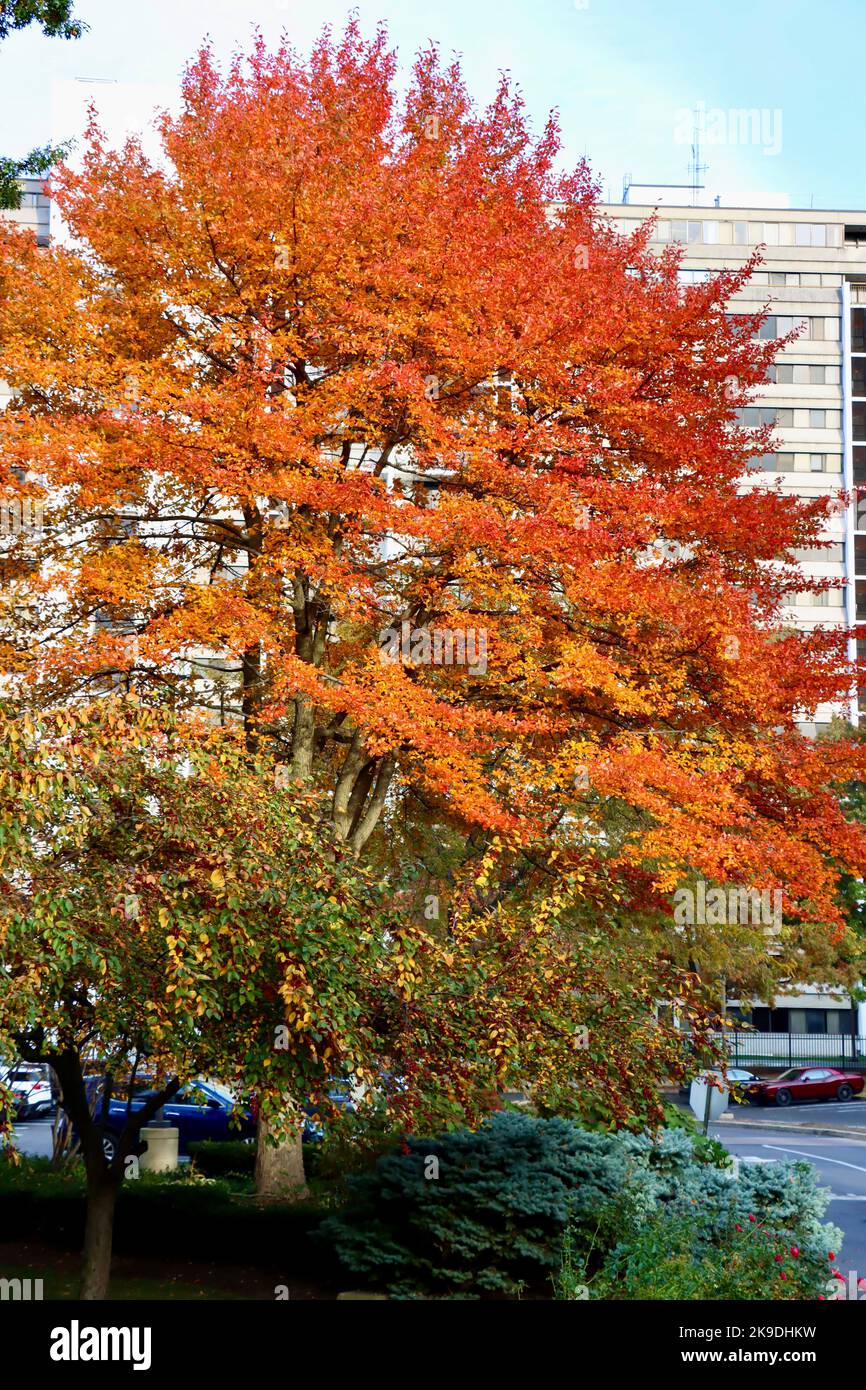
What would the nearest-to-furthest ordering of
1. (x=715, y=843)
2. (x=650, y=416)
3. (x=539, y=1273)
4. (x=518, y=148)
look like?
(x=539, y=1273) → (x=715, y=843) → (x=650, y=416) → (x=518, y=148)

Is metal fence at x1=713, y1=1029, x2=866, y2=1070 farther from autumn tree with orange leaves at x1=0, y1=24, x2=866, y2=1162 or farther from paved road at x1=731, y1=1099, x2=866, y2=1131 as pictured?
autumn tree with orange leaves at x1=0, y1=24, x2=866, y2=1162

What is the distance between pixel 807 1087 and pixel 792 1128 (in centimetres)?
744

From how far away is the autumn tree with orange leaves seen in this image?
14.5m

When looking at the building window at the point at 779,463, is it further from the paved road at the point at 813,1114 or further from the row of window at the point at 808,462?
the paved road at the point at 813,1114

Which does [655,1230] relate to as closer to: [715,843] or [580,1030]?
[580,1030]

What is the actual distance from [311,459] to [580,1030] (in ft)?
23.6

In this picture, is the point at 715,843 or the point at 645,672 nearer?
the point at 715,843

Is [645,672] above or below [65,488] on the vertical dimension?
below

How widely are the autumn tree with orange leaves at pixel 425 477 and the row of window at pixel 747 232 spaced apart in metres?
55.2

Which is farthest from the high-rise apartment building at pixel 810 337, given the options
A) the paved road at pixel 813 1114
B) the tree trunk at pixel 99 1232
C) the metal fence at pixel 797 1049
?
the tree trunk at pixel 99 1232

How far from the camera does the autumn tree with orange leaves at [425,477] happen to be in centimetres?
1450

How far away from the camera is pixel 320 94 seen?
1672 centimetres
